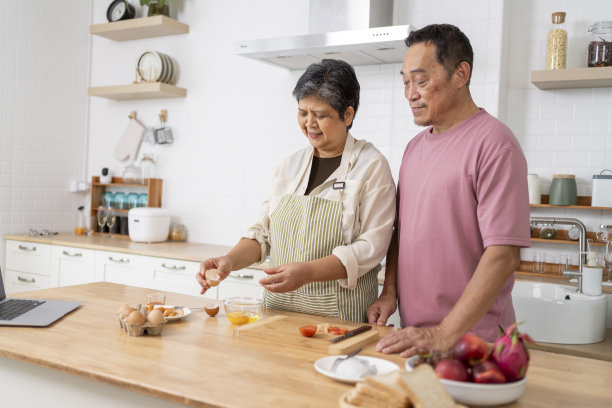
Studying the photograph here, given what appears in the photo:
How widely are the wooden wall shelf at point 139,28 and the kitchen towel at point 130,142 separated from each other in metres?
0.73

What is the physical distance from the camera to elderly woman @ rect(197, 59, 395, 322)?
2.01 meters

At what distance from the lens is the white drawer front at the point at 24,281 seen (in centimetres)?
445

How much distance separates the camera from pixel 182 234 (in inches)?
182

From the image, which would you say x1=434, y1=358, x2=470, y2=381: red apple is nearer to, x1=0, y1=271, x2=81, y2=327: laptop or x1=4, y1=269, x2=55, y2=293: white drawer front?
x1=0, y1=271, x2=81, y2=327: laptop

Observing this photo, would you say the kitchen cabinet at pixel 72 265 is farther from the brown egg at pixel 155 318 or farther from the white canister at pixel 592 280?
the white canister at pixel 592 280

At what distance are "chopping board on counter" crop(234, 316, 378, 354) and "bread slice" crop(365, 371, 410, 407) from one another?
0.42 metres

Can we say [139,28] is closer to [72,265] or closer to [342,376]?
[72,265]

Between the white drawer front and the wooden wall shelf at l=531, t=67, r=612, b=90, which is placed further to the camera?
the white drawer front

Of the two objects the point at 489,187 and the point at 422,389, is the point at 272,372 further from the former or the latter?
the point at 489,187

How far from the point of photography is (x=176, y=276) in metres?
3.85

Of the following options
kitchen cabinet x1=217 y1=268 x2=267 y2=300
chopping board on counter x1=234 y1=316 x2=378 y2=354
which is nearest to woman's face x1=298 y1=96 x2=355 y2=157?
chopping board on counter x1=234 y1=316 x2=378 y2=354

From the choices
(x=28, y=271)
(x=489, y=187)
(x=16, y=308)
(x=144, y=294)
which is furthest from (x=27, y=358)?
(x=28, y=271)

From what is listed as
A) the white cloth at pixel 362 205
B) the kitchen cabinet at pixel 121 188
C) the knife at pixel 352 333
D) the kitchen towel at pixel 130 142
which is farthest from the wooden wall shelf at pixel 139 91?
the knife at pixel 352 333

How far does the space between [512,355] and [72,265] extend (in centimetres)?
383
